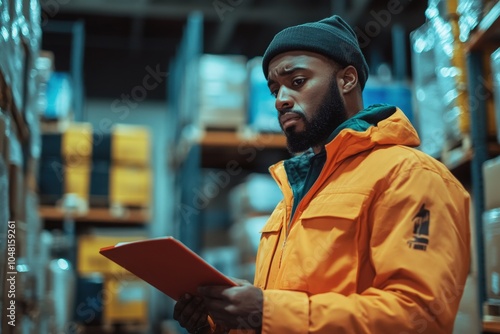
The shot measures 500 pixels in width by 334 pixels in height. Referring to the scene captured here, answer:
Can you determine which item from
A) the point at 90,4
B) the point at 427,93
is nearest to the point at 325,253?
the point at 427,93

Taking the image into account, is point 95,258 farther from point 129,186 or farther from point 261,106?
point 261,106

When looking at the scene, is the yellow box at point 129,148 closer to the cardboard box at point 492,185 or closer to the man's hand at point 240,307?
the cardboard box at point 492,185

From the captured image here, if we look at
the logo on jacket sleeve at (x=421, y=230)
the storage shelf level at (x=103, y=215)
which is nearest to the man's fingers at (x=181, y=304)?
the logo on jacket sleeve at (x=421, y=230)

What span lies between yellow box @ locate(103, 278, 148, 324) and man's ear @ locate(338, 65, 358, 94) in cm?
582

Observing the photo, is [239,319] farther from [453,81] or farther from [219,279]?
[453,81]

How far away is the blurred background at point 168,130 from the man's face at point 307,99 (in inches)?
39.4

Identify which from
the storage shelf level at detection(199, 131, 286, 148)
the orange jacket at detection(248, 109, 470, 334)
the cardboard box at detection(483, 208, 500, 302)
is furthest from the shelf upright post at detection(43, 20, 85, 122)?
the orange jacket at detection(248, 109, 470, 334)

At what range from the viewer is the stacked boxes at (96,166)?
25.0ft

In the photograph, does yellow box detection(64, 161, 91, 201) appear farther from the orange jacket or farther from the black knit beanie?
the orange jacket

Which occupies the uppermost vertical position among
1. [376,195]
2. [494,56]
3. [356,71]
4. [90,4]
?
[90,4]

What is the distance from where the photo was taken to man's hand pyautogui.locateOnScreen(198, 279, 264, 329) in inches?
69.3

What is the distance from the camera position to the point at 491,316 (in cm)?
315

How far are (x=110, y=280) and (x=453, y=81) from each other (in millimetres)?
4874

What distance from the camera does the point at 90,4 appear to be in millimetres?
8594
